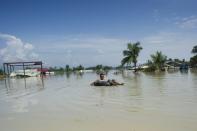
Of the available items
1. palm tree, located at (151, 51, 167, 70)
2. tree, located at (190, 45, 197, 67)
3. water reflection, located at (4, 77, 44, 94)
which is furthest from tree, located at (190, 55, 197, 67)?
water reflection, located at (4, 77, 44, 94)

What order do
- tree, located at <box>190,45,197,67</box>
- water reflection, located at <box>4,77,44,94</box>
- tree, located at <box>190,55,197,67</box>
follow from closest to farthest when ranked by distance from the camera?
water reflection, located at <box>4,77,44,94</box> → tree, located at <box>190,55,197,67</box> → tree, located at <box>190,45,197,67</box>

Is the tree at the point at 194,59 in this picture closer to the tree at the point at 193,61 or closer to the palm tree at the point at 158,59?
the tree at the point at 193,61

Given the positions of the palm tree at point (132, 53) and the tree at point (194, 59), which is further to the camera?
the tree at point (194, 59)

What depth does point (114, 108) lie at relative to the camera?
1191cm

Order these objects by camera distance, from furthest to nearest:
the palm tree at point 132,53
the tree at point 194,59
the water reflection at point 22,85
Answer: the tree at point 194,59, the palm tree at point 132,53, the water reflection at point 22,85

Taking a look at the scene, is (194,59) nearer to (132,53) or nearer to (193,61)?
(193,61)

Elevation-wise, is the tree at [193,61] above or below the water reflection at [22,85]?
above

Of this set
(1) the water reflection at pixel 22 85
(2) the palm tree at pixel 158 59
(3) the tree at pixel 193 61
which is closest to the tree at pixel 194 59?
(3) the tree at pixel 193 61

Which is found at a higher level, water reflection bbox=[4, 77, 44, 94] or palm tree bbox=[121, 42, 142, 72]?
palm tree bbox=[121, 42, 142, 72]

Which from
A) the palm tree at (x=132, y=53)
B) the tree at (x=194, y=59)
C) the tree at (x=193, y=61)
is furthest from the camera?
the tree at (x=194, y=59)

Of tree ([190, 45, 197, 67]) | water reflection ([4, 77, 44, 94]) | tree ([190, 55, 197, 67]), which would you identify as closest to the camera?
water reflection ([4, 77, 44, 94])

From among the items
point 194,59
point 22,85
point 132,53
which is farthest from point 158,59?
point 22,85

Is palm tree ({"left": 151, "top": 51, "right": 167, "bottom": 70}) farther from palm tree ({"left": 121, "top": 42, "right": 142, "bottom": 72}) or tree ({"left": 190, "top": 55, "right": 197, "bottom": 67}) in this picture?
tree ({"left": 190, "top": 55, "right": 197, "bottom": 67})

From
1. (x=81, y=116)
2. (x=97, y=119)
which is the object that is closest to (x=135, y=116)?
(x=97, y=119)
